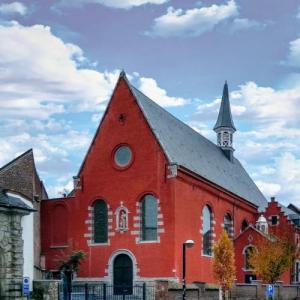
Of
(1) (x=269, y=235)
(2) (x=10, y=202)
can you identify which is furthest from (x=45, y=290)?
(1) (x=269, y=235)

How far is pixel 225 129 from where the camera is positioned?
7719 cm

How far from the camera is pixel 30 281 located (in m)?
34.7

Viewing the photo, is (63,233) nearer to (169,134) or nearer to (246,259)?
(169,134)

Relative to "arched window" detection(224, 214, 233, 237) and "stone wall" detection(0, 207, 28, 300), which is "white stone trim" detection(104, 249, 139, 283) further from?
"stone wall" detection(0, 207, 28, 300)

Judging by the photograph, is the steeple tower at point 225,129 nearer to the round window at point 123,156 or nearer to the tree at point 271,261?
the tree at point 271,261

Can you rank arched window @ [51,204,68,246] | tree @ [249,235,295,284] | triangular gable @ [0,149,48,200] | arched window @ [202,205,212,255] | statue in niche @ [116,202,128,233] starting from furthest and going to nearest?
arched window @ [51,204,68,246] < arched window @ [202,205,212,255] < tree @ [249,235,295,284] < statue in niche @ [116,202,128,233] < triangular gable @ [0,149,48,200]

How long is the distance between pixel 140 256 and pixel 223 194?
13.3 metres

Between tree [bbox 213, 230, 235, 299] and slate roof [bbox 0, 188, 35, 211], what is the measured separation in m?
19.5

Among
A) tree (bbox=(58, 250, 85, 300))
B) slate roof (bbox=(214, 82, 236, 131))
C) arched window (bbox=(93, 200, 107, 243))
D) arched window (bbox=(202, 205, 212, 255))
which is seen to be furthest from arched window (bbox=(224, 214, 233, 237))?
slate roof (bbox=(214, 82, 236, 131))

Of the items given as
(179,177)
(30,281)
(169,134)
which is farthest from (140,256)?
(30,281)

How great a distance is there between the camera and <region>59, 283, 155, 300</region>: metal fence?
133 feet

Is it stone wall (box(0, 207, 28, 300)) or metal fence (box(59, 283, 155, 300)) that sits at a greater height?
stone wall (box(0, 207, 28, 300))

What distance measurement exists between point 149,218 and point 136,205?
5.02 feet

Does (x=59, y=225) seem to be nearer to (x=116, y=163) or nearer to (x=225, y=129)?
(x=116, y=163)
